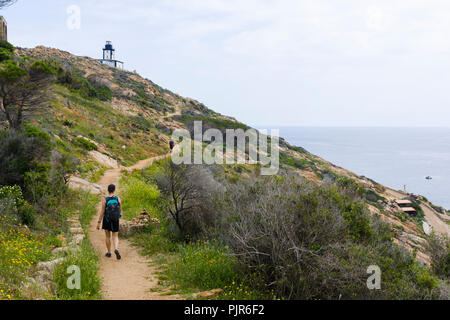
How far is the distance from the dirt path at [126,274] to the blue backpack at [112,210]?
0.83 m

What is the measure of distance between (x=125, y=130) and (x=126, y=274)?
24.5 metres

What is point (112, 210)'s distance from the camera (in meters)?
6.97

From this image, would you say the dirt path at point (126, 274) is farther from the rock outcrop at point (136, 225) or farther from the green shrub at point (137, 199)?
the green shrub at point (137, 199)

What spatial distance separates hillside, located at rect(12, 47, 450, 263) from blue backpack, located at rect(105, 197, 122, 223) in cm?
486

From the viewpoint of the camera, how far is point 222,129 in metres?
45.7

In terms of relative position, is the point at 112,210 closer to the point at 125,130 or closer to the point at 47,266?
the point at 47,266

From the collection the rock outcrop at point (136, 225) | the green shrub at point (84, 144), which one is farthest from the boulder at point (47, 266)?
the green shrub at point (84, 144)

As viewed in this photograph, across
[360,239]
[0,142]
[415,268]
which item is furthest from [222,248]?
[0,142]

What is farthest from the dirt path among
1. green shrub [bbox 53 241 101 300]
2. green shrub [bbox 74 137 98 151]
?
green shrub [bbox 74 137 98 151]

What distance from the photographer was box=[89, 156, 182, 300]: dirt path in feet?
17.3

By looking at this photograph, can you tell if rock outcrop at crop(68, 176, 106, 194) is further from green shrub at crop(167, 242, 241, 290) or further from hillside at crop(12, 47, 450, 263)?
green shrub at crop(167, 242, 241, 290)

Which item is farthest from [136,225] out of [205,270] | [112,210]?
[205,270]

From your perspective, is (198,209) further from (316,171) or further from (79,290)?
(316,171)
